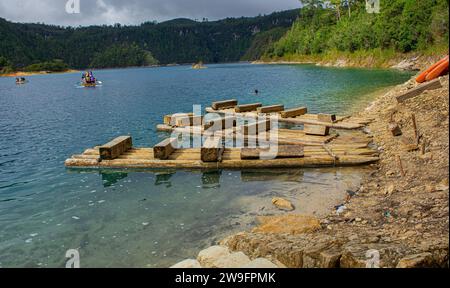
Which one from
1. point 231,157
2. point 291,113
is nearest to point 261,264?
point 231,157

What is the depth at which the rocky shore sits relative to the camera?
21.8 feet

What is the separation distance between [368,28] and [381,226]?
87.8 m

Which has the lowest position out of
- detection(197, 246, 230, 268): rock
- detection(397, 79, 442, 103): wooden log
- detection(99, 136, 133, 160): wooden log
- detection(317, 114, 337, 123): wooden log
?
detection(197, 246, 230, 268): rock

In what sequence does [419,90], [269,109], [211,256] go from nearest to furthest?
[211,256] < [419,90] < [269,109]

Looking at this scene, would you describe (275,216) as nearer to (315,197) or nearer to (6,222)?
(315,197)

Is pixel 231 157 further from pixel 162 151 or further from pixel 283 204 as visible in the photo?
pixel 283 204

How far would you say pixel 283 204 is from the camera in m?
11.7

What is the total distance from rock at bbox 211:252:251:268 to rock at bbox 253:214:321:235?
206cm

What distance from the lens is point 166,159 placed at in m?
16.4

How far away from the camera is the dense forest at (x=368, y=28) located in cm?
6581

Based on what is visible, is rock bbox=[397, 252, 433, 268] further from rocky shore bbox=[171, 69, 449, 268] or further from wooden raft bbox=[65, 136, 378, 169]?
wooden raft bbox=[65, 136, 378, 169]

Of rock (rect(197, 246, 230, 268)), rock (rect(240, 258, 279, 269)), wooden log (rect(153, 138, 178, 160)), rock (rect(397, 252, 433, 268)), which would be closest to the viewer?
rock (rect(397, 252, 433, 268))

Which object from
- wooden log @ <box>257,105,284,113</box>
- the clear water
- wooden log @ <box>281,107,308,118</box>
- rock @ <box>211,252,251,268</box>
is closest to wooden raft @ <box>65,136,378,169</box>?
the clear water
